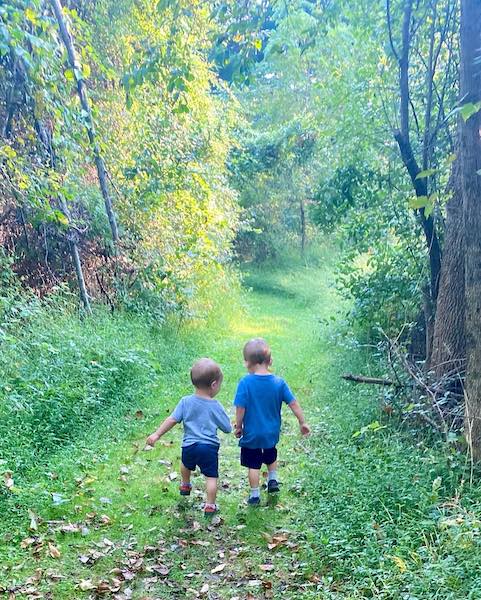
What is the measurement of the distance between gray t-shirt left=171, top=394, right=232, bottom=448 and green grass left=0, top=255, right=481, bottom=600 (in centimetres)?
59

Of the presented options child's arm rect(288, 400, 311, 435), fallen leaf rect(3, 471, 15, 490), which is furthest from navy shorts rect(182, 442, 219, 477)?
fallen leaf rect(3, 471, 15, 490)

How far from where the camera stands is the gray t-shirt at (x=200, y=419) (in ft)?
14.2

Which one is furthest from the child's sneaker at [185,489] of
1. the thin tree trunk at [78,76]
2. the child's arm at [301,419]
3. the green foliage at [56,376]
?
the thin tree trunk at [78,76]

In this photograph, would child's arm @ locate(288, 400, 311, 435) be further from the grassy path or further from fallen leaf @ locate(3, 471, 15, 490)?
fallen leaf @ locate(3, 471, 15, 490)

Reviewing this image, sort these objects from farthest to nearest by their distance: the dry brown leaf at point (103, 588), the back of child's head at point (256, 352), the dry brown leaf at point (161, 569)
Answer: the back of child's head at point (256, 352)
the dry brown leaf at point (161, 569)
the dry brown leaf at point (103, 588)

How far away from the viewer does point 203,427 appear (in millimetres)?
4332

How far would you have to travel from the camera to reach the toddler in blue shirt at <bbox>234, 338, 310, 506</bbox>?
4422 mm

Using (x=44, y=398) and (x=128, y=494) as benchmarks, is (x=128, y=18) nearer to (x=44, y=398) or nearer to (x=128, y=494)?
(x=44, y=398)

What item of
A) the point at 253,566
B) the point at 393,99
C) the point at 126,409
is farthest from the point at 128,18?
the point at 253,566

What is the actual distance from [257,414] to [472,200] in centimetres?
228

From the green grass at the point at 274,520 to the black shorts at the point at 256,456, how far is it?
12.6 inches

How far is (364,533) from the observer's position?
3.54m

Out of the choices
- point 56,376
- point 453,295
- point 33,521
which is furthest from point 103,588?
point 453,295

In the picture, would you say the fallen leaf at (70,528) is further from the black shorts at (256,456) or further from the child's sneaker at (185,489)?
the black shorts at (256,456)
